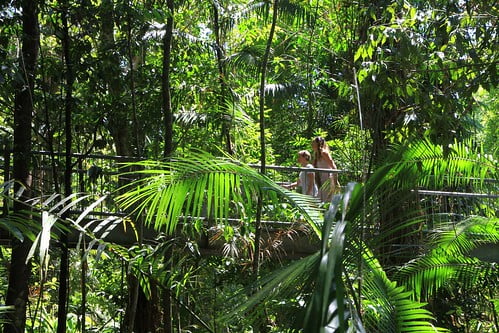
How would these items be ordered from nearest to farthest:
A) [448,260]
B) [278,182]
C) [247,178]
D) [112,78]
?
[247,178]
[448,260]
[112,78]
[278,182]

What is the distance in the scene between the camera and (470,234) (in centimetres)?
599

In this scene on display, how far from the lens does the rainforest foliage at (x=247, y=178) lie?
330 centimetres

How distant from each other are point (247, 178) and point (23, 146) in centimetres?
248

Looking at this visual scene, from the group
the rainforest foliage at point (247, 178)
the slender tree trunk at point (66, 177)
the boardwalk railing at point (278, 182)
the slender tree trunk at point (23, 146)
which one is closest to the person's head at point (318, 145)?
the boardwalk railing at point (278, 182)

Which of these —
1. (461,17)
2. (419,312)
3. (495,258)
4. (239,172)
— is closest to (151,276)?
(239,172)

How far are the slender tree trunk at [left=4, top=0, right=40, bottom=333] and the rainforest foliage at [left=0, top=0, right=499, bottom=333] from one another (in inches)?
0.6

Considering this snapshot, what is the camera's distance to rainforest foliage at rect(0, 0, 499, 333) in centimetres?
330

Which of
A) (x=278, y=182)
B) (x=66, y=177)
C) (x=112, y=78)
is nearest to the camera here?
(x=66, y=177)

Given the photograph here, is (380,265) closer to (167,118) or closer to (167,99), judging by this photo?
(167,118)

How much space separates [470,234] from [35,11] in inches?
172

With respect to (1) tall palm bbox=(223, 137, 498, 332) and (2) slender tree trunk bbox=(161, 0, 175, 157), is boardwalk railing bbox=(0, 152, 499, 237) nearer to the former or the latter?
(1) tall palm bbox=(223, 137, 498, 332)

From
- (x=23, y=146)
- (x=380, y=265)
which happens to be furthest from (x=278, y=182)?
(x=380, y=265)

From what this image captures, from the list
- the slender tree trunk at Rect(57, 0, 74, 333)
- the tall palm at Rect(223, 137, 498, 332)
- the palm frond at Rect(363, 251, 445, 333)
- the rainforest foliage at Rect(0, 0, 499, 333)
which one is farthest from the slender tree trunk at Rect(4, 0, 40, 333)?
the palm frond at Rect(363, 251, 445, 333)

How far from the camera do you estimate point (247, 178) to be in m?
3.71
